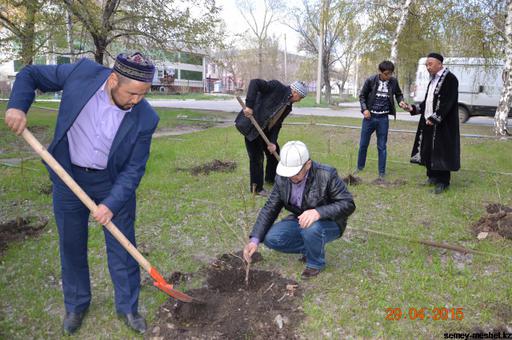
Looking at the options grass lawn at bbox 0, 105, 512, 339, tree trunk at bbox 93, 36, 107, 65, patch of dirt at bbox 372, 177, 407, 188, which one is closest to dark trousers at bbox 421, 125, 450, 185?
grass lawn at bbox 0, 105, 512, 339

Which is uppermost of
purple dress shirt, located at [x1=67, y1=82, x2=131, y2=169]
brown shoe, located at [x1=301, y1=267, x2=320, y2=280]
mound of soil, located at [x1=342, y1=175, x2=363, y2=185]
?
purple dress shirt, located at [x1=67, y1=82, x2=131, y2=169]

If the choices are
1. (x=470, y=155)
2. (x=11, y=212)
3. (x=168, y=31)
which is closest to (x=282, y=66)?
(x=168, y=31)

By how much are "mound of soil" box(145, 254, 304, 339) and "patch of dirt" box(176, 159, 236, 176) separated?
385cm

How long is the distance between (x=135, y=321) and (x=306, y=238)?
1458 millimetres

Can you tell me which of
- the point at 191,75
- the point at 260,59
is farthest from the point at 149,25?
the point at 191,75

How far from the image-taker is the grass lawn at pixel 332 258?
2982 mm

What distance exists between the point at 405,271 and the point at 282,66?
5316 centimetres

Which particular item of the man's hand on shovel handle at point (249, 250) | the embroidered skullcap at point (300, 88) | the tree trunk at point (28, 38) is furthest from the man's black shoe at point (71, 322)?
the tree trunk at point (28, 38)

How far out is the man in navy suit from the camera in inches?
94.5

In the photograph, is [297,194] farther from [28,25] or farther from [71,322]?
[28,25]

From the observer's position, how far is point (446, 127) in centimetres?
596

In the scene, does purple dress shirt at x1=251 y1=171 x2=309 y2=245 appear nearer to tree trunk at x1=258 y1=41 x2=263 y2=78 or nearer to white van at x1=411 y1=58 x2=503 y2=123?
white van at x1=411 y1=58 x2=503 y2=123

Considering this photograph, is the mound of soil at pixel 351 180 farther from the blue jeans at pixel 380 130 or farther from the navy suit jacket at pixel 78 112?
the navy suit jacket at pixel 78 112

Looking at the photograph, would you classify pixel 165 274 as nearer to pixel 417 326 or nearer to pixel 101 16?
pixel 417 326
